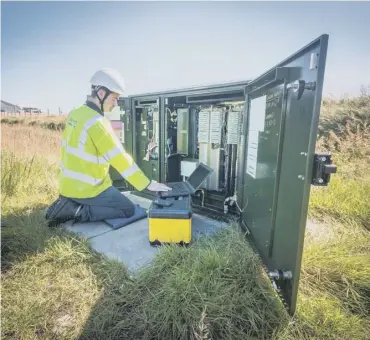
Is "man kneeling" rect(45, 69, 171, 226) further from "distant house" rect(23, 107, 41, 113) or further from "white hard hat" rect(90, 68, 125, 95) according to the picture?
"distant house" rect(23, 107, 41, 113)

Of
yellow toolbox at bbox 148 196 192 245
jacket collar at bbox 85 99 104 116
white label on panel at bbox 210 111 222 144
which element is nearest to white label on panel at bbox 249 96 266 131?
white label on panel at bbox 210 111 222 144

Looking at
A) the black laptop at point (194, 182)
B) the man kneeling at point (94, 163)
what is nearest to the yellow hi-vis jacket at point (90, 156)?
the man kneeling at point (94, 163)

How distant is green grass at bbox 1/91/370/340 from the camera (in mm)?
1400

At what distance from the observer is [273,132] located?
5.49ft

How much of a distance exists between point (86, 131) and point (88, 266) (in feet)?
4.24

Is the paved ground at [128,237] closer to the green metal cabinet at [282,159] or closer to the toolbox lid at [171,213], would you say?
the toolbox lid at [171,213]

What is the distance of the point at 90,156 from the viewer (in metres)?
2.46

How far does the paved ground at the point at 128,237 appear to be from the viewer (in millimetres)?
2092

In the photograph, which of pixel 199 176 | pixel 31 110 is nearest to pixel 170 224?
pixel 199 176

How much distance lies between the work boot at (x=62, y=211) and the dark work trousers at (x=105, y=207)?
0.05 m

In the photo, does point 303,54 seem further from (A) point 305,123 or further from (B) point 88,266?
(B) point 88,266

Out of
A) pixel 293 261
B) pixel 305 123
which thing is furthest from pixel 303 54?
pixel 293 261

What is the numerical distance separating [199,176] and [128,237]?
1061 millimetres

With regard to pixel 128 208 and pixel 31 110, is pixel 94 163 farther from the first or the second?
pixel 31 110
